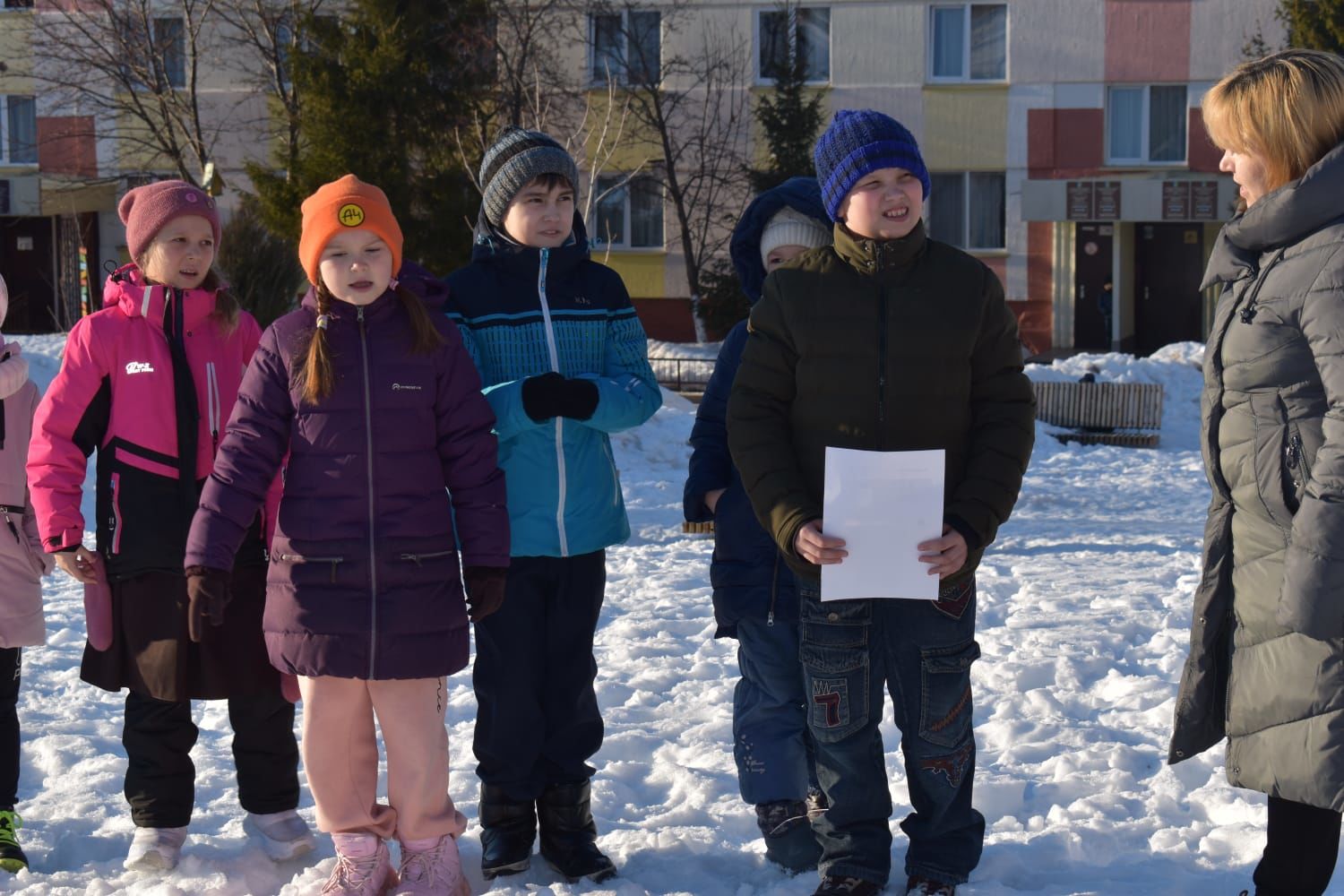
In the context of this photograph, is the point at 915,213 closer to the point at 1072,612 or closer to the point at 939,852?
the point at 939,852

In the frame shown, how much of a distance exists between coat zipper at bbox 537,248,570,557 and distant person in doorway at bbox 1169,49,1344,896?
1553mm

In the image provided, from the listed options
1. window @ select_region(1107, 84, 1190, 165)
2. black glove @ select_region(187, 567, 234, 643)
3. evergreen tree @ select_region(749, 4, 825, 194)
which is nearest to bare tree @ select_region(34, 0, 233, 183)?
evergreen tree @ select_region(749, 4, 825, 194)

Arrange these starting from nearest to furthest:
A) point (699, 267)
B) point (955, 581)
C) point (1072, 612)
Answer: point (955, 581), point (1072, 612), point (699, 267)

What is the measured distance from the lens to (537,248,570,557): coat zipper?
3662 mm

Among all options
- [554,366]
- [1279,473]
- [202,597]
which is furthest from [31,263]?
[1279,473]

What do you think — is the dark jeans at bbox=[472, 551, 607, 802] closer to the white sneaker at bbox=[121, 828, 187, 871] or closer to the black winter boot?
the black winter boot

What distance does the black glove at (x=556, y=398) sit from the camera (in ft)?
11.7

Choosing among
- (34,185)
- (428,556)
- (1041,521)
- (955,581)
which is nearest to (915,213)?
(955,581)

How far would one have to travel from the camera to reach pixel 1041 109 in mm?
25000

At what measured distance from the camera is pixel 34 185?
26.3m

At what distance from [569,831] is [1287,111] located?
2.43 meters

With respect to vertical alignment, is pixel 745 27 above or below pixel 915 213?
above

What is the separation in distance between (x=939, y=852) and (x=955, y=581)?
669mm

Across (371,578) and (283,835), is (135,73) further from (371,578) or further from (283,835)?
(371,578)
